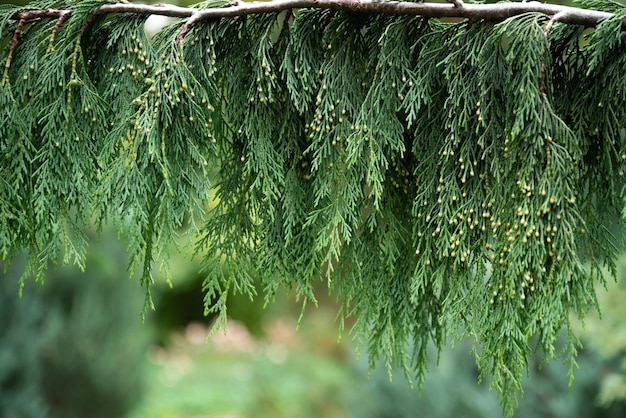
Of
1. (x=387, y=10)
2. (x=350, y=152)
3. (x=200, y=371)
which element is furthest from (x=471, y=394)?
(x=200, y=371)

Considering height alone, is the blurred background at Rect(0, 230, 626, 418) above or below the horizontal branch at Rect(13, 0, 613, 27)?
below

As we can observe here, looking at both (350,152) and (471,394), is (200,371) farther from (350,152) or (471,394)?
(350,152)

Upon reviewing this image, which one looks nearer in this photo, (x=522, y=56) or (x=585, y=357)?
(x=522, y=56)

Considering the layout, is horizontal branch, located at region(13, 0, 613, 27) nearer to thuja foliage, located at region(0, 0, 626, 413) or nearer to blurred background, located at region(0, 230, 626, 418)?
thuja foliage, located at region(0, 0, 626, 413)

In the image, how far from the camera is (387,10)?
60.6 inches

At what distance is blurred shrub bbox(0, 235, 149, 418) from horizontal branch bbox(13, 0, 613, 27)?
14.4ft

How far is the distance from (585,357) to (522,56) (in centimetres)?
385

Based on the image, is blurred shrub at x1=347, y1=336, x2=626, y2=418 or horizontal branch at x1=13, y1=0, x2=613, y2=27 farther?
blurred shrub at x1=347, y1=336, x2=626, y2=418

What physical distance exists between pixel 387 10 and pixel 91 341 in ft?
18.0

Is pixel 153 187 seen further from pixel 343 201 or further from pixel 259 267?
pixel 343 201

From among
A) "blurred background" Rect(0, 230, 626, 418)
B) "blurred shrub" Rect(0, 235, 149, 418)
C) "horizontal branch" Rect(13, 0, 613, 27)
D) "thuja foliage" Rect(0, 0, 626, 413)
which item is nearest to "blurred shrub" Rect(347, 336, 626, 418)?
"blurred background" Rect(0, 230, 626, 418)

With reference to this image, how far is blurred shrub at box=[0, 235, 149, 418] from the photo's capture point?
19.9 ft

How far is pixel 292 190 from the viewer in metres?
1.70

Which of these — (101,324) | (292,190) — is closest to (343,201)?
(292,190)
